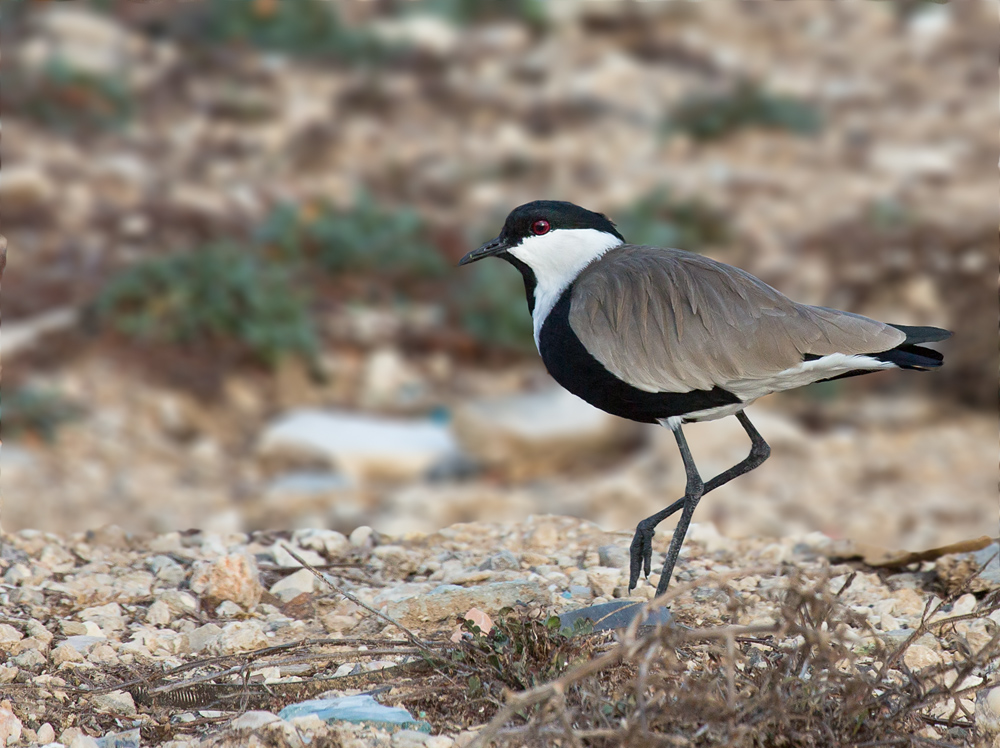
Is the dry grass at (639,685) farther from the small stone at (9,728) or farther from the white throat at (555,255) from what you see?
the white throat at (555,255)

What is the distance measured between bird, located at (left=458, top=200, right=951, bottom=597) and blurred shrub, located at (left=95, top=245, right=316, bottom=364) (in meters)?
4.07

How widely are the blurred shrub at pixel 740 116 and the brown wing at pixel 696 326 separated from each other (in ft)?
23.0

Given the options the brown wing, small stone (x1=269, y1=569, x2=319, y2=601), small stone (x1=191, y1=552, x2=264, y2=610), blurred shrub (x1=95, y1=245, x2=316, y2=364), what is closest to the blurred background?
blurred shrub (x1=95, y1=245, x2=316, y2=364)

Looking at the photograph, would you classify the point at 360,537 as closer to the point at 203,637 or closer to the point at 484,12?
the point at 203,637

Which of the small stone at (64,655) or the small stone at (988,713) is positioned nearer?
the small stone at (988,713)

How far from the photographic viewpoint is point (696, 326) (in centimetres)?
365

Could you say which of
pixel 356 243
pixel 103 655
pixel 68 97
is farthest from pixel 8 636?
→ pixel 68 97

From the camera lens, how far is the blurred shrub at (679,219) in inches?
351

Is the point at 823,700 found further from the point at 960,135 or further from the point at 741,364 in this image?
the point at 960,135

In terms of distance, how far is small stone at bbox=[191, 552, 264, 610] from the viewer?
3.87 m

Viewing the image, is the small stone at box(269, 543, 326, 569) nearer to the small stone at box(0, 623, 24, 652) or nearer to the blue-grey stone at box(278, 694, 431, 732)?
the small stone at box(0, 623, 24, 652)

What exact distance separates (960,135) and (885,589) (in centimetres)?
769

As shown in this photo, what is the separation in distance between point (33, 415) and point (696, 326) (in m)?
4.77

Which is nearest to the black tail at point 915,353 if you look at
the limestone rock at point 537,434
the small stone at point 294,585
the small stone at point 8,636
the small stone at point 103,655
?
the small stone at point 294,585
